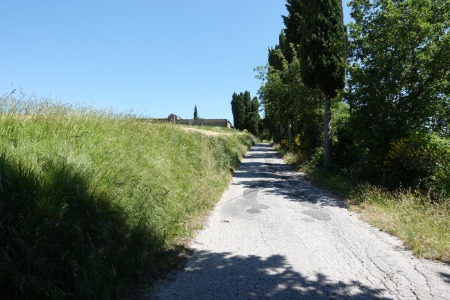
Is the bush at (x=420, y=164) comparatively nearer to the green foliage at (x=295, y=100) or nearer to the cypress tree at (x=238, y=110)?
the green foliage at (x=295, y=100)

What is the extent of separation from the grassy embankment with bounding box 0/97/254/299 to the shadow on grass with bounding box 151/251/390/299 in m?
0.45

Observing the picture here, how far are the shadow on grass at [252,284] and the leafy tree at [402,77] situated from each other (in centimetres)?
830

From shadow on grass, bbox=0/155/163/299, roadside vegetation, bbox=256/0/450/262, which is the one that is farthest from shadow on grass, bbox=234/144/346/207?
shadow on grass, bbox=0/155/163/299

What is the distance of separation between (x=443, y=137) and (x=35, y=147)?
12.4 m

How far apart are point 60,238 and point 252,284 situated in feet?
7.73

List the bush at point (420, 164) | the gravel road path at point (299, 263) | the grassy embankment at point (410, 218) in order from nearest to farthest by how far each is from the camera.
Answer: the gravel road path at point (299, 263) < the grassy embankment at point (410, 218) < the bush at point (420, 164)

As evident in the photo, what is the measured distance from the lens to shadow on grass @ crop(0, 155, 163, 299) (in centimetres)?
316

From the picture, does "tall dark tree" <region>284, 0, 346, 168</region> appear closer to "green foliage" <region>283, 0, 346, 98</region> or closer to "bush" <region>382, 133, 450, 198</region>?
"green foliage" <region>283, 0, 346, 98</region>

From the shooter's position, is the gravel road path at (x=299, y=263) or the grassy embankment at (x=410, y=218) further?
the grassy embankment at (x=410, y=218)

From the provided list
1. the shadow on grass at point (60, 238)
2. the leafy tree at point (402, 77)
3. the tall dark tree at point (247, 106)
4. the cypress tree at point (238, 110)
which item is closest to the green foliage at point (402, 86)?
the leafy tree at point (402, 77)

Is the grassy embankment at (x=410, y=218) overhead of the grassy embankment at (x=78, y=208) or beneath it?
beneath

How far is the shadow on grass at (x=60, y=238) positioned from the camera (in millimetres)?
3164

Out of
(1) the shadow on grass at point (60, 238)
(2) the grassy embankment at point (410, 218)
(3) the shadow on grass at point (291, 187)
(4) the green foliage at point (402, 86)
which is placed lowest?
(3) the shadow on grass at point (291, 187)

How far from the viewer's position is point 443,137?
11.6 meters
